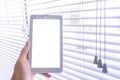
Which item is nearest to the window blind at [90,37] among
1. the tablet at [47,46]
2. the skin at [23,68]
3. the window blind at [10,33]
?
the tablet at [47,46]

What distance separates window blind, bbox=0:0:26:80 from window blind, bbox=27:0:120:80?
1.27 feet

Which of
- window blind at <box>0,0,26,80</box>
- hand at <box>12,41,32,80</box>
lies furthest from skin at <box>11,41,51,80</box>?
window blind at <box>0,0,26,80</box>

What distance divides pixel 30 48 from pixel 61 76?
1.09ft

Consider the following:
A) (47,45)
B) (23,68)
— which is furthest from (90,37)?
(23,68)

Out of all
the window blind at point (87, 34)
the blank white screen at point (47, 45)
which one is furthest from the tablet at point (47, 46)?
the window blind at point (87, 34)

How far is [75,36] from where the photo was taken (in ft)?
3.61

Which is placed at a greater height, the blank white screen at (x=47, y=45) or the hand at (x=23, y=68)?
the blank white screen at (x=47, y=45)

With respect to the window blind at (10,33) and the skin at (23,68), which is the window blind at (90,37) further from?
the window blind at (10,33)

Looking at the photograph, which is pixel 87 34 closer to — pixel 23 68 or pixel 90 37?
pixel 90 37

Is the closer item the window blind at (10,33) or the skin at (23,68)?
the skin at (23,68)

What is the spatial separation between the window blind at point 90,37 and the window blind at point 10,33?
387 millimetres

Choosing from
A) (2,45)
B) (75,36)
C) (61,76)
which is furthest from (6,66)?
(75,36)

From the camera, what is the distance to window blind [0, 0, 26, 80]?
161 centimetres

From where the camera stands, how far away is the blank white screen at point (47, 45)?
0.95 meters
